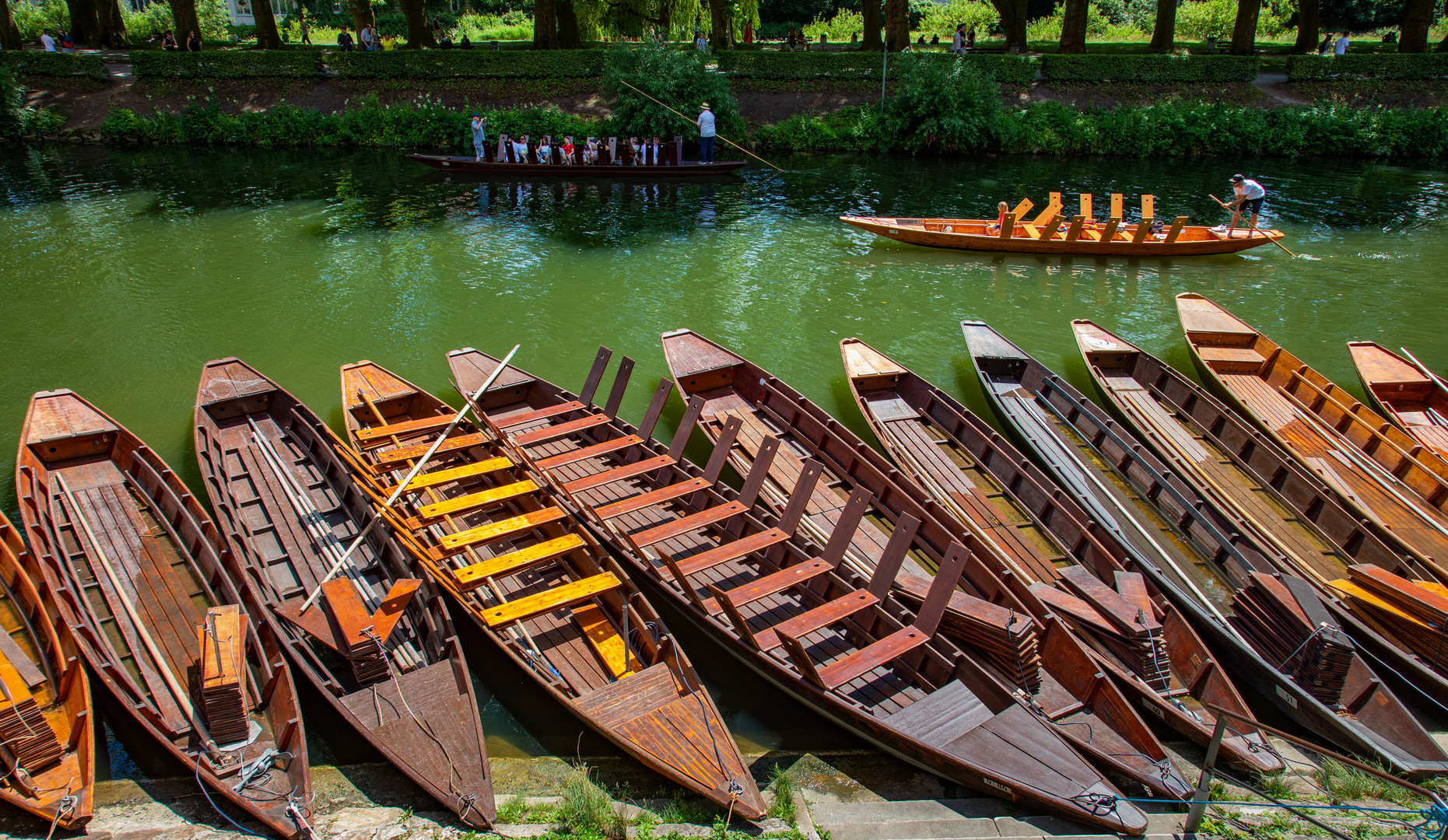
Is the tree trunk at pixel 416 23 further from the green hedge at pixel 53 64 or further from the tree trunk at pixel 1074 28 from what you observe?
the tree trunk at pixel 1074 28

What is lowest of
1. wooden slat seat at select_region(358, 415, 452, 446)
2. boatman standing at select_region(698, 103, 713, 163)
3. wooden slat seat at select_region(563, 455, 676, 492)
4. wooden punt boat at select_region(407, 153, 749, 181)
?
wooden slat seat at select_region(563, 455, 676, 492)

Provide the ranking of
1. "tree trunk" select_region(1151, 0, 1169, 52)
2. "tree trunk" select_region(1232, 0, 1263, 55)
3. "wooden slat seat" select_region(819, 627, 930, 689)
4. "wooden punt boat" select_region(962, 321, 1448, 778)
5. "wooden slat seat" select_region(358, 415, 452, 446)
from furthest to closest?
"tree trunk" select_region(1151, 0, 1169, 52)
"tree trunk" select_region(1232, 0, 1263, 55)
"wooden slat seat" select_region(358, 415, 452, 446)
"wooden slat seat" select_region(819, 627, 930, 689)
"wooden punt boat" select_region(962, 321, 1448, 778)

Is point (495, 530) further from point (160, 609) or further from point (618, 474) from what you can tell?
point (160, 609)

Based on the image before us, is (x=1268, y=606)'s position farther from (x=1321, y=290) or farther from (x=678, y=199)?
(x=678, y=199)

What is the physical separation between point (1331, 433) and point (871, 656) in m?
8.87

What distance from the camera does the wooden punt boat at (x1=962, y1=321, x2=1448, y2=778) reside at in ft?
24.2

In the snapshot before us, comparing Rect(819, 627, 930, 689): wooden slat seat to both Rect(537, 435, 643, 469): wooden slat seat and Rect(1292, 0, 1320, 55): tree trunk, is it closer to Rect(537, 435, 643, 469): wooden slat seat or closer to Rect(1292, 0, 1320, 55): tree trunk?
Rect(537, 435, 643, 469): wooden slat seat

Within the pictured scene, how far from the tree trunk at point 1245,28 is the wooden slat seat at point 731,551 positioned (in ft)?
129

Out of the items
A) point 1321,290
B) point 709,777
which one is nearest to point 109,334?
point 709,777

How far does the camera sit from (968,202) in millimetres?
27078

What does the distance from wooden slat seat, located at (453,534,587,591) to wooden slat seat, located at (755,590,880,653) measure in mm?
2418

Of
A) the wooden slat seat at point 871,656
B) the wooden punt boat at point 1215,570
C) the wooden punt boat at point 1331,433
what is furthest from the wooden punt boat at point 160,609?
the wooden punt boat at point 1331,433

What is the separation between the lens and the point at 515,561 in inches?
351

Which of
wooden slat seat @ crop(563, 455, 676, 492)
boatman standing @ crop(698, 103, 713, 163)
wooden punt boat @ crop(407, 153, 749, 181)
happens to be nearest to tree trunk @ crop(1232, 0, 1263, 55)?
boatman standing @ crop(698, 103, 713, 163)
